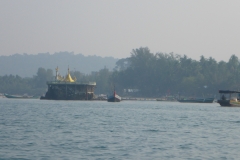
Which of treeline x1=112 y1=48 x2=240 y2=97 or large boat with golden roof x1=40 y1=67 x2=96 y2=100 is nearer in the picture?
large boat with golden roof x1=40 y1=67 x2=96 y2=100

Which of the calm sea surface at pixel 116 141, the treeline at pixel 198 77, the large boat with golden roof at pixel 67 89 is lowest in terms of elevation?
the calm sea surface at pixel 116 141

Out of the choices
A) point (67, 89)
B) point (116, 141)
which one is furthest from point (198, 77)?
point (116, 141)

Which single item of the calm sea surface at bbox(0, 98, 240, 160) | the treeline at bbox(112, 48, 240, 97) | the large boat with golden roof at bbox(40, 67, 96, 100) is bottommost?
the calm sea surface at bbox(0, 98, 240, 160)

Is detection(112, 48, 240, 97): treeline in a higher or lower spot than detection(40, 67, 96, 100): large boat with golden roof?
higher

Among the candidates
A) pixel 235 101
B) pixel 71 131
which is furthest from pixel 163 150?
pixel 235 101

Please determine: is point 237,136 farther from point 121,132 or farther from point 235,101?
point 235,101

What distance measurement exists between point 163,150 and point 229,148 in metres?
4.36

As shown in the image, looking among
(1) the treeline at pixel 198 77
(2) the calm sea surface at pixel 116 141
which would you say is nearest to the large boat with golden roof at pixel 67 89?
(1) the treeline at pixel 198 77

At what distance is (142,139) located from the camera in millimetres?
41781

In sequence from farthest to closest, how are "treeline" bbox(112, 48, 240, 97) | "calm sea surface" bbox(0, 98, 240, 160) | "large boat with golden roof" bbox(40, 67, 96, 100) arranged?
"treeline" bbox(112, 48, 240, 97) → "large boat with golden roof" bbox(40, 67, 96, 100) → "calm sea surface" bbox(0, 98, 240, 160)

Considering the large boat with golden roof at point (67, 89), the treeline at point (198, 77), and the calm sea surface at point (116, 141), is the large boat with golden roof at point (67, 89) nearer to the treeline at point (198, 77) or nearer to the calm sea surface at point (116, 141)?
the treeline at point (198, 77)

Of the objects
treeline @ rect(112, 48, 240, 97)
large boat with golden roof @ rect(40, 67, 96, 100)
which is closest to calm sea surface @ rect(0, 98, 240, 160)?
large boat with golden roof @ rect(40, 67, 96, 100)

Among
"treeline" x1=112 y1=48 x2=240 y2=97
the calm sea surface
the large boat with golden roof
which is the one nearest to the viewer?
the calm sea surface

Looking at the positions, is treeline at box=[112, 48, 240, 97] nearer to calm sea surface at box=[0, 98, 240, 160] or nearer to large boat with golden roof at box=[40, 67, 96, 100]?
large boat with golden roof at box=[40, 67, 96, 100]
